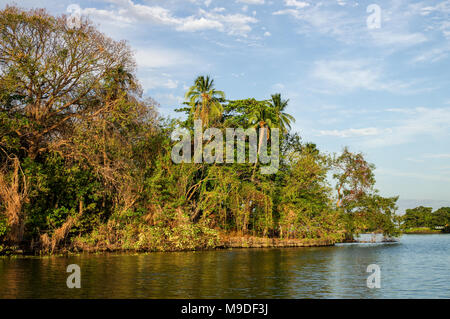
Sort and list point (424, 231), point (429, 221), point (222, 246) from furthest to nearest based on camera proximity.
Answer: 1. point (429, 221)
2. point (424, 231)
3. point (222, 246)

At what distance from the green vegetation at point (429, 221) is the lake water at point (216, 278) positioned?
245ft

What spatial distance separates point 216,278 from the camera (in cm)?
1820

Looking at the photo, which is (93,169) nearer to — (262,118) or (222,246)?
(222,246)

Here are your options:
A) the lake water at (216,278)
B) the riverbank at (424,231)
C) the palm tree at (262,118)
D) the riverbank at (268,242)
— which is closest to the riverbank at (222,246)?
the riverbank at (268,242)

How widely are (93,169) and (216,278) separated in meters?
15.7

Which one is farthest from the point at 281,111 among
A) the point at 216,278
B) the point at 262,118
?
the point at 216,278

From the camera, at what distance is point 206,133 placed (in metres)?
39.0

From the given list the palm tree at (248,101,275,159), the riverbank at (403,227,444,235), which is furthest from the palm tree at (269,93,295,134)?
the riverbank at (403,227,444,235)

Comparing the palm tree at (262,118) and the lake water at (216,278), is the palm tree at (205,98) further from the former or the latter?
the lake water at (216,278)

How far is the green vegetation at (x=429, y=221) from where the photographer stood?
92562mm

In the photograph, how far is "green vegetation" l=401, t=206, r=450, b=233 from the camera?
9256 cm
